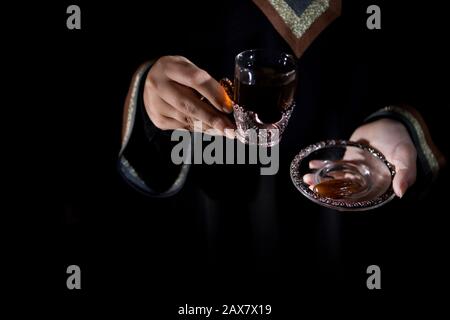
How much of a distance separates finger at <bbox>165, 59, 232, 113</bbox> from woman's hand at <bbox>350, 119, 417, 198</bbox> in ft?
1.82

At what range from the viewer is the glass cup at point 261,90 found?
1176mm

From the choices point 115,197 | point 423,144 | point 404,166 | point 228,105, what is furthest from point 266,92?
point 115,197

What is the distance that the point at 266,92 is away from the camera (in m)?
1.18

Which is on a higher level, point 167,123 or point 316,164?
point 167,123

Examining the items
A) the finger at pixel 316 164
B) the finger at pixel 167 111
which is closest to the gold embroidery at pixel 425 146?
the finger at pixel 316 164

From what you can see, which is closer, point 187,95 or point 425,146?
point 187,95

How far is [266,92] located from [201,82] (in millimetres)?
167

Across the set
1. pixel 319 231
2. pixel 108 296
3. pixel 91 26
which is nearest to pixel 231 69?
pixel 91 26

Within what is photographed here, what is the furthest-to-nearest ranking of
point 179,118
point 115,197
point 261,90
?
point 115,197 → point 179,118 → point 261,90

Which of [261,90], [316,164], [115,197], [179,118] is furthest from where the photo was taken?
[115,197]

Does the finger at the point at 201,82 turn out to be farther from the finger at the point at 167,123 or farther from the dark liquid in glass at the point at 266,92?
the finger at the point at 167,123

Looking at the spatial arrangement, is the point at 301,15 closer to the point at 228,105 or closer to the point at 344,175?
the point at 228,105

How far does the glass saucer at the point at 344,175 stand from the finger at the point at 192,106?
0.30m

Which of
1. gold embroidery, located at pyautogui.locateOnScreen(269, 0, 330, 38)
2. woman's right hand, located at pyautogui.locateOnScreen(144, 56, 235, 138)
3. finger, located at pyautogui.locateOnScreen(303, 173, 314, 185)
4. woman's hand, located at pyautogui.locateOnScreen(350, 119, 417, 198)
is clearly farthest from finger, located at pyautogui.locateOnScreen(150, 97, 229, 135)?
woman's hand, located at pyautogui.locateOnScreen(350, 119, 417, 198)
